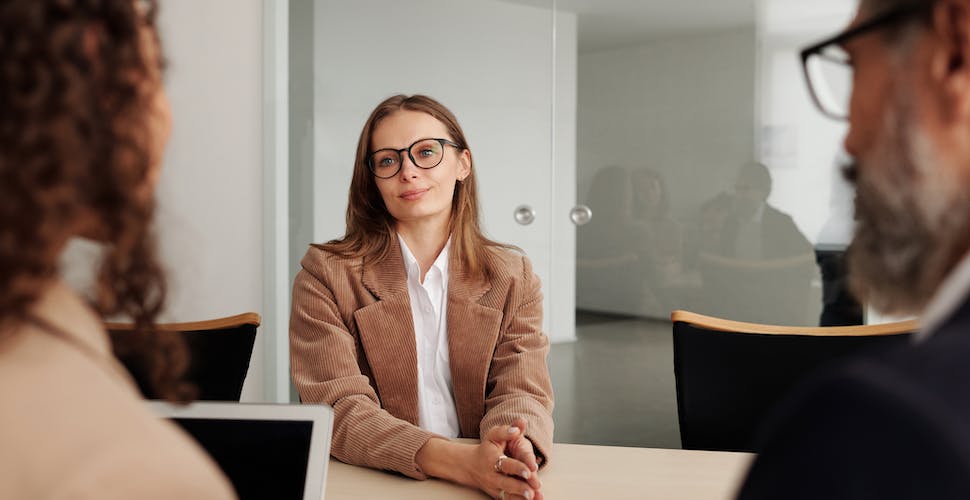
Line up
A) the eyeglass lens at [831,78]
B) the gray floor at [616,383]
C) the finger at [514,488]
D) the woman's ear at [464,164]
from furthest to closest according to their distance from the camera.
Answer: the gray floor at [616,383]
the woman's ear at [464,164]
the finger at [514,488]
the eyeglass lens at [831,78]

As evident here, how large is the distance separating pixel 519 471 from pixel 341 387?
1.94 feet

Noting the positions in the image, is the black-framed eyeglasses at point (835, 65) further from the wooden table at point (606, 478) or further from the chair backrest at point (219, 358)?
the chair backrest at point (219, 358)

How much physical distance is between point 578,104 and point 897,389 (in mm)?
3209

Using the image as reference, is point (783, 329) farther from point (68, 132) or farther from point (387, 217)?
point (68, 132)

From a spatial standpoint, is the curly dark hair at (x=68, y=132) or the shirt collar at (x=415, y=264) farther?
the shirt collar at (x=415, y=264)

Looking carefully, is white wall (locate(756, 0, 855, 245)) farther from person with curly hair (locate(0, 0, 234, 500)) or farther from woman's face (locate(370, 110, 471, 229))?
person with curly hair (locate(0, 0, 234, 500))

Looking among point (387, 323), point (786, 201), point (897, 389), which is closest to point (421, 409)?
point (387, 323)

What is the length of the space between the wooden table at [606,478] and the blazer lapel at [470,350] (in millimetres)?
380

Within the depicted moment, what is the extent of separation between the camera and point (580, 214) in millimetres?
3582

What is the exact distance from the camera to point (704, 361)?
2041 millimetres

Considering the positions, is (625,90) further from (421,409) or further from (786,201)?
(421,409)

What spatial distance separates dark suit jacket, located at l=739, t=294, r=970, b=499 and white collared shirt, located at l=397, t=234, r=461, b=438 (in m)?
1.63

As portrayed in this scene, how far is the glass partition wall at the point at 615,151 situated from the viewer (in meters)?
3.36

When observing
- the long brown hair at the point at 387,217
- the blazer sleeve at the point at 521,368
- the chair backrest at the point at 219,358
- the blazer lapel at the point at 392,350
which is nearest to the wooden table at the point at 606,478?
the blazer sleeve at the point at 521,368
